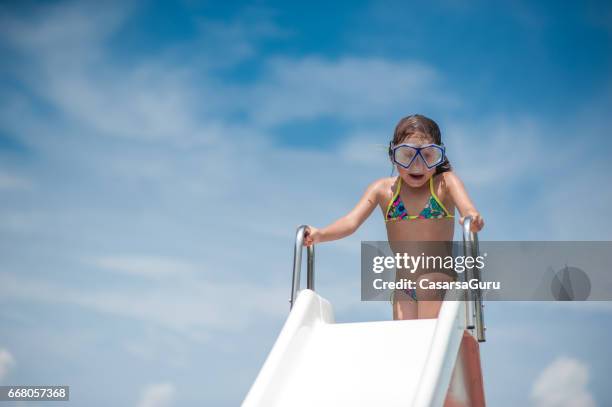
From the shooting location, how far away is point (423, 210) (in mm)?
4570

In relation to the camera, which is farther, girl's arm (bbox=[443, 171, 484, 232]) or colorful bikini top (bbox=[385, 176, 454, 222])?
colorful bikini top (bbox=[385, 176, 454, 222])

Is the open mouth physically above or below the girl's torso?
above

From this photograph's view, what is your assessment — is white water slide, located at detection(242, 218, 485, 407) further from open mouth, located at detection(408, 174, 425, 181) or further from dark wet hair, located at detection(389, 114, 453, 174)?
dark wet hair, located at detection(389, 114, 453, 174)

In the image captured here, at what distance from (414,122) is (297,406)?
2.29 metres

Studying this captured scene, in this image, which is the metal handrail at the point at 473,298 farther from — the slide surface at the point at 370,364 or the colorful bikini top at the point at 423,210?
the colorful bikini top at the point at 423,210

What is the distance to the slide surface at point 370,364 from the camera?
326cm

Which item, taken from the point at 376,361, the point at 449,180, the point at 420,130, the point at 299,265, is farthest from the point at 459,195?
the point at 376,361

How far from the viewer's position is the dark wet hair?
4633 mm

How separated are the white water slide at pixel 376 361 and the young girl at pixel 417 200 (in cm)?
67

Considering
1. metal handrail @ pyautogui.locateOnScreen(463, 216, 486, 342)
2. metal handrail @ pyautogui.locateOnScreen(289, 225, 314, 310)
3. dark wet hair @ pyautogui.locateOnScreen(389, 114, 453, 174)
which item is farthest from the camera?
dark wet hair @ pyautogui.locateOnScreen(389, 114, 453, 174)

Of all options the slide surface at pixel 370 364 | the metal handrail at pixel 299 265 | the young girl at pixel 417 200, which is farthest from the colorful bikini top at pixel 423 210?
the slide surface at pixel 370 364

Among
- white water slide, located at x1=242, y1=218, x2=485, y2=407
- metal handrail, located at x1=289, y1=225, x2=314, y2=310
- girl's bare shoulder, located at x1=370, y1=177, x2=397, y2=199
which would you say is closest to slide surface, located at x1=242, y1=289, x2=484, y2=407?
white water slide, located at x1=242, y1=218, x2=485, y2=407

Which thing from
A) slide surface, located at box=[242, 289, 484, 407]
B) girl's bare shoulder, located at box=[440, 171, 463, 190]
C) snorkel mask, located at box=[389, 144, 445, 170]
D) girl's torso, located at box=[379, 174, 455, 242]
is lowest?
slide surface, located at box=[242, 289, 484, 407]

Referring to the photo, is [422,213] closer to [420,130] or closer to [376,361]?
[420,130]
